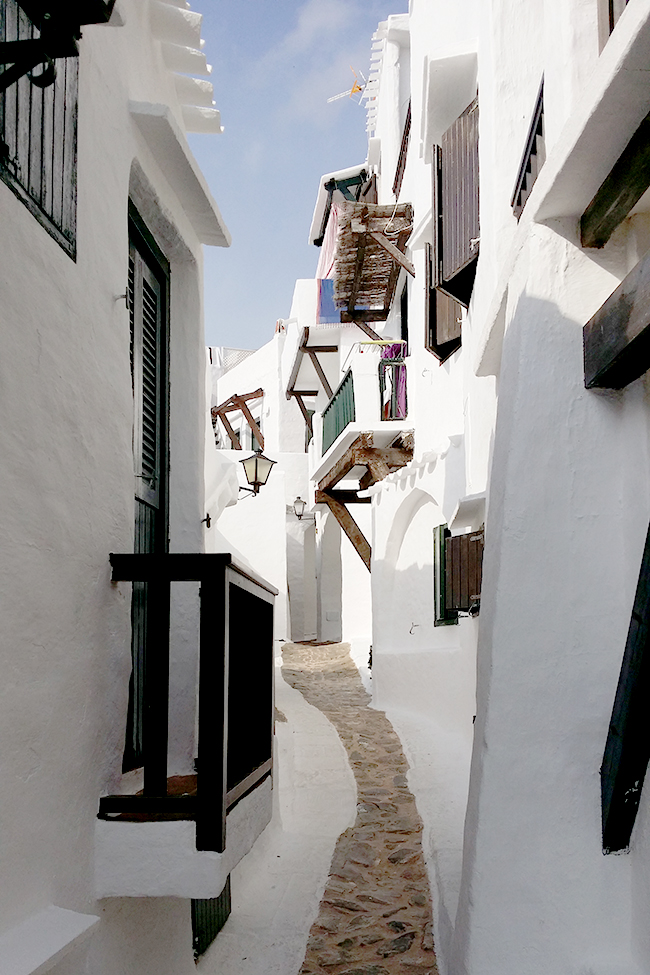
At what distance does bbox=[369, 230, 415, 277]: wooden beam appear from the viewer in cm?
1184

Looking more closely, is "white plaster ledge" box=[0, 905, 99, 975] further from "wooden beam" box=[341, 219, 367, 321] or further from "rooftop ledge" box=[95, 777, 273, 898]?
"wooden beam" box=[341, 219, 367, 321]

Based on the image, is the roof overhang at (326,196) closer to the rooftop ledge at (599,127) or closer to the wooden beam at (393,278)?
the wooden beam at (393,278)

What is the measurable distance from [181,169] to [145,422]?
148 centimetres

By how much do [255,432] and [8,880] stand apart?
2120 cm

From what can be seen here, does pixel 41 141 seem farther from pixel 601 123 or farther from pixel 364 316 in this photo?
pixel 364 316

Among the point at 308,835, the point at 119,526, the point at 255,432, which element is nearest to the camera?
the point at 119,526

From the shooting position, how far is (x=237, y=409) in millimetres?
25500

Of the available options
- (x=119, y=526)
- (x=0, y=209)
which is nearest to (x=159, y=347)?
(x=119, y=526)

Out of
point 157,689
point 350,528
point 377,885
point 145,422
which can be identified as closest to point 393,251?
point 350,528

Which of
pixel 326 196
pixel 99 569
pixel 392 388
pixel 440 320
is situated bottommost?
pixel 99 569

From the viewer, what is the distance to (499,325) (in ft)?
15.7

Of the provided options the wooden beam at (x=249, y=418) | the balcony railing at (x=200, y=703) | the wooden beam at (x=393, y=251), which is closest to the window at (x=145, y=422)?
the balcony railing at (x=200, y=703)

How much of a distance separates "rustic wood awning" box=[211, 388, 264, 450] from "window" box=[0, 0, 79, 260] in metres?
19.3

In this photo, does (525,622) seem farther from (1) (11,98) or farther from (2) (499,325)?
(1) (11,98)
